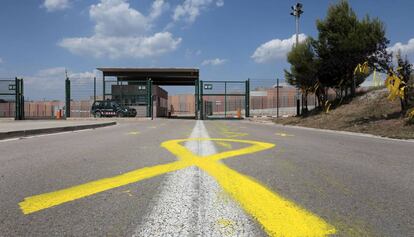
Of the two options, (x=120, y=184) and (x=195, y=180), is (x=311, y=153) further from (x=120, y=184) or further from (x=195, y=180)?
(x=120, y=184)

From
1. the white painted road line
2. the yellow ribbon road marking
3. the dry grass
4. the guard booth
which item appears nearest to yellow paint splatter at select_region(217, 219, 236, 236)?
the white painted road line

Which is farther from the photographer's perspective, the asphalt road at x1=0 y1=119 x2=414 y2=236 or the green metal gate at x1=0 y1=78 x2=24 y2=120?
the green metal gate at x1=0 y1=78 x2=24 y2=120

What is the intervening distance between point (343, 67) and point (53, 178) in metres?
24.5

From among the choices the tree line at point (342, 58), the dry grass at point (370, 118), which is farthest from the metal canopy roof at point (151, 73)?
the dry grass at point (370, 118)

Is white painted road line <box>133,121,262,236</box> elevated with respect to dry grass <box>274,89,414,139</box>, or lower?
lower

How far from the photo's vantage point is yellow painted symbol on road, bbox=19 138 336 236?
3.49 metres

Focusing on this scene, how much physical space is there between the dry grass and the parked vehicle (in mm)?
19971

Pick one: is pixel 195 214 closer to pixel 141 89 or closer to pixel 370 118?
pixel 370 118

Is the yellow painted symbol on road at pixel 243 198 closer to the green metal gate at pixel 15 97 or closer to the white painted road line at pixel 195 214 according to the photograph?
the white painted road line at pixel 195 214

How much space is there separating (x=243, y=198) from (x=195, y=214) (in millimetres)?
850

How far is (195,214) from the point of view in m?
3.81

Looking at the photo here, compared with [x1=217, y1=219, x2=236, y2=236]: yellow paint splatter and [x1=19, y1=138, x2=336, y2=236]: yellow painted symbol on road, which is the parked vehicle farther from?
[x1=217, y1=219, x2=236, y2=236]: yellow paint splatter

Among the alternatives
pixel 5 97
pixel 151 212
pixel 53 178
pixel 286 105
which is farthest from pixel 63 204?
pixel 286 105

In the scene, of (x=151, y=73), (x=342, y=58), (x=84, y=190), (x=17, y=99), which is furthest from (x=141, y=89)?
(x=84, y=190)
